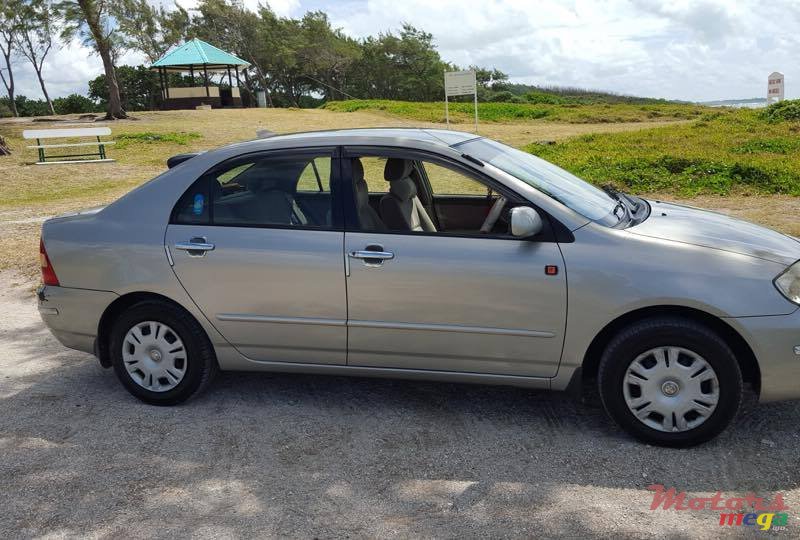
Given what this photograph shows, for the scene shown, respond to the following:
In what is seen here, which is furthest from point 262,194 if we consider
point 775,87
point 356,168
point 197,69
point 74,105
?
point 74,105

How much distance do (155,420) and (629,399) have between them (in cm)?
270

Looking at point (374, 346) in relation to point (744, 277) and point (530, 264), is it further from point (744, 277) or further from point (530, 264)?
point (744, 277)

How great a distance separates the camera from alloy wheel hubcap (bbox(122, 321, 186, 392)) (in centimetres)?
462

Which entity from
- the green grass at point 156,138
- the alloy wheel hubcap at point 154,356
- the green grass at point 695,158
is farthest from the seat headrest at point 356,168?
the green grass at point 156,138

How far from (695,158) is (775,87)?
13.9 metres

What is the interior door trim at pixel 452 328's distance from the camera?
400 cm

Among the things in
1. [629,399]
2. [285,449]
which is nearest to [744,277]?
[629,399]

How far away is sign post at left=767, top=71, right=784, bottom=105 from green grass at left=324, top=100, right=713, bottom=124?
400 cm

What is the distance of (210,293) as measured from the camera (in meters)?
4.46

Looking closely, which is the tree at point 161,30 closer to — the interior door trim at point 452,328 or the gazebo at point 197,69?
the gazebo at point 197,69

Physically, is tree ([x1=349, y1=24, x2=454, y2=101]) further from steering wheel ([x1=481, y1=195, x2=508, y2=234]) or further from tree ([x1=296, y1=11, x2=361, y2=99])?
steering wheel ([x1=481, y1=195, x2=508, y2=234])

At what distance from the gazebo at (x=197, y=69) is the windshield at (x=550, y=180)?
37168 mm

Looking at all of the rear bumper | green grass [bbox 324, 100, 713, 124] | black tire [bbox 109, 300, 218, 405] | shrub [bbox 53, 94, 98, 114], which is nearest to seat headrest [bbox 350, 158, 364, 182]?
black tire [bbox 109, 300, 218, 405]

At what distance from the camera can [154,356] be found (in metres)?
4.65
